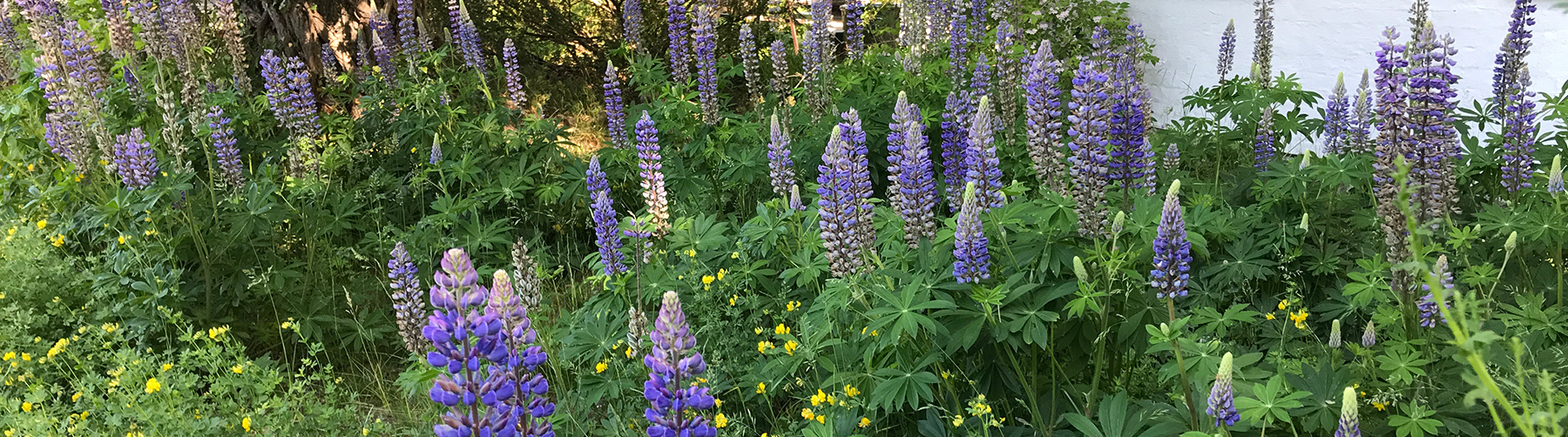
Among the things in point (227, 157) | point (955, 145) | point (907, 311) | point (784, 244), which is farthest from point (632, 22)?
point (907, 311)

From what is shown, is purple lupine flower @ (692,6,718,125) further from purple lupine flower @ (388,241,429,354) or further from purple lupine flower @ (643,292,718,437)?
purple lupine flower @ (643,292,718,437)

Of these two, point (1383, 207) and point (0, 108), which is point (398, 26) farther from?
point (1383, 207)

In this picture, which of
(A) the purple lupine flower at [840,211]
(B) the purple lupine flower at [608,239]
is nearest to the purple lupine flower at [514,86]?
(B) the purple lupine flower at [608,239]

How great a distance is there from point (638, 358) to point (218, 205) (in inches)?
90.9

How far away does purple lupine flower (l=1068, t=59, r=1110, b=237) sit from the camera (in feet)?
8.95

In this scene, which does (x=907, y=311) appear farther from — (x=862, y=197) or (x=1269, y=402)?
(x=1269, y=402)

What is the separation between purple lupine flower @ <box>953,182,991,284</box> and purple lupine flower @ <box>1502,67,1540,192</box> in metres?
2.33

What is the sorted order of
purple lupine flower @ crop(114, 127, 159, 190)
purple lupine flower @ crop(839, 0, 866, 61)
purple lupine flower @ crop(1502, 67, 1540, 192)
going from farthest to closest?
purple lupine flower @ crop(839, 0, 866, 61) < purple lupine flower @ crop(114, 127, 159, 190) < purple lupine flower @ crop(1502, 67, 1540, 192)

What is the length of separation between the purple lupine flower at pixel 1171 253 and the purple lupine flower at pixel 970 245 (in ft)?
1.40

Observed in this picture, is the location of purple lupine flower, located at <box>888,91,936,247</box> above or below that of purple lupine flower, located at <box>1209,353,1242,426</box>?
above

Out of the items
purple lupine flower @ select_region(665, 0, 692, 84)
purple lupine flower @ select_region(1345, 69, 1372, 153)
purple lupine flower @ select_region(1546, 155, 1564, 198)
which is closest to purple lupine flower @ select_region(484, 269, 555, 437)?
purple lupine flower @ select_region(1546, 155, 1564, 198)

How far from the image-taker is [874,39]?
919 centimetres

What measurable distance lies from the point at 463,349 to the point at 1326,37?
19.8ft

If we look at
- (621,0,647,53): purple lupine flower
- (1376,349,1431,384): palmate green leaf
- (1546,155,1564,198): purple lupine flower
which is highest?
(621,0,647,53): purple lupine flower
